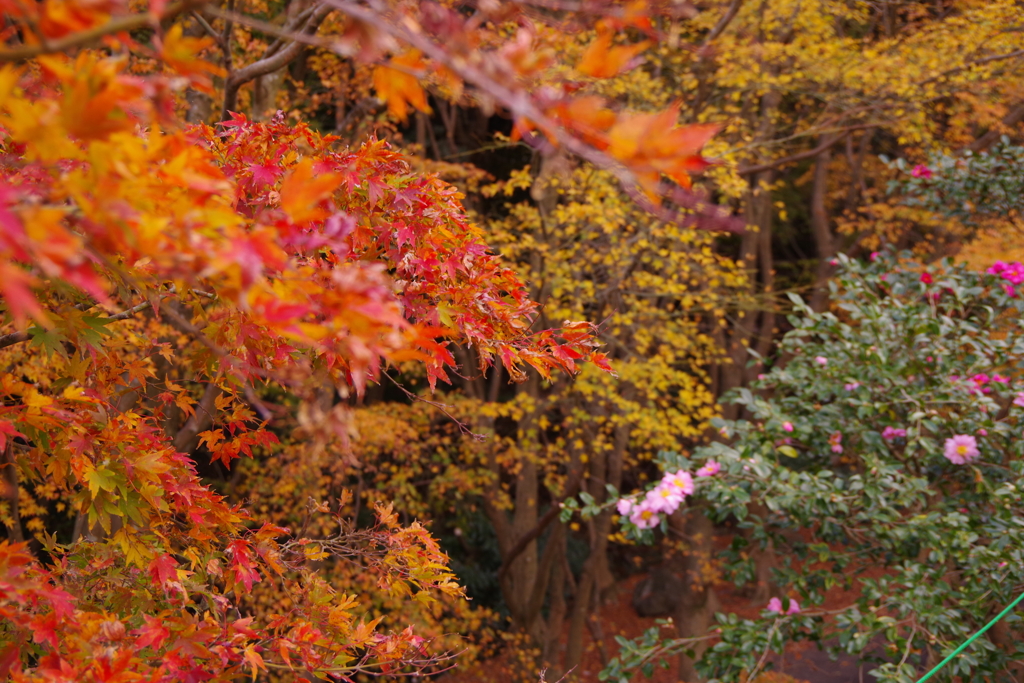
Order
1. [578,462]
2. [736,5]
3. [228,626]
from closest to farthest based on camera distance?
[228,626] → [736,5] → [578,462]

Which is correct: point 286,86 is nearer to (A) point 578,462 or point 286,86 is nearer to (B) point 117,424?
(A) point 578,462

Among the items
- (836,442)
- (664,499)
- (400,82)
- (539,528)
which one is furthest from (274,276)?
(539,528)

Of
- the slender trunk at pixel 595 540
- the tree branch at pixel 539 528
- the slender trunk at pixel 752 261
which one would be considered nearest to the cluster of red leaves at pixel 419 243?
the tree branch at pixel 539 528

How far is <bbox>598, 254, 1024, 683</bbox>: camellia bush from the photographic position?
346 cm

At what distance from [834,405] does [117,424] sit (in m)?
3.73

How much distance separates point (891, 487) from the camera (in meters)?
3.69

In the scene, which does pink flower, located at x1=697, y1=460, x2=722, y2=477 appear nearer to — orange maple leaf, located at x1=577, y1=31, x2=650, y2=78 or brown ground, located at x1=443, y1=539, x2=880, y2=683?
orange maple leaf, located at x1=577, y1=31, x2=650, y2=78

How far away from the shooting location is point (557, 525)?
7.88 m

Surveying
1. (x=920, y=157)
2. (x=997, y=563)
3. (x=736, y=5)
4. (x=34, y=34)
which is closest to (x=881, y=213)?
(x=920, y=157)

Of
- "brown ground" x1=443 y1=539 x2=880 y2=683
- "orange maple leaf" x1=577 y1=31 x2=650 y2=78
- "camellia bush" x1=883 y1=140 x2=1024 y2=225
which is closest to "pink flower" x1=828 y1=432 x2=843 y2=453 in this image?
A: "camellia bush" x1=883 y1=140 x2=1024 y2=225

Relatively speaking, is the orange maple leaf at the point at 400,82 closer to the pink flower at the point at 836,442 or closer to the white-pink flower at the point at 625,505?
the white-pink flower at the point at 625,505

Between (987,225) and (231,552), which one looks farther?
(987,225)

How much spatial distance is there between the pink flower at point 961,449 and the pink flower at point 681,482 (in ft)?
4.18

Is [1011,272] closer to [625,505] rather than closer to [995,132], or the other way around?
[625,505]
